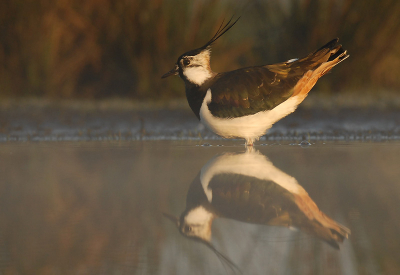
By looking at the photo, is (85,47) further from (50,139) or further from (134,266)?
(134,266)

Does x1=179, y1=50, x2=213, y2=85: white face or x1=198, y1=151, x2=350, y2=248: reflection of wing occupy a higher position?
x1=179, y1=50, x2=213, y2=85: white face

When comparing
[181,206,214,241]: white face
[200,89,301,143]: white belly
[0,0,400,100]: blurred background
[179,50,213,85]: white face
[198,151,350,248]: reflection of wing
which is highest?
[0,0,400,100]: blurred background

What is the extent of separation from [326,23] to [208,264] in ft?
17.4

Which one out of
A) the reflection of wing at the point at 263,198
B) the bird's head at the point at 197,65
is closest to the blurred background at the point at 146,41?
the bird's head at the point at 197,65

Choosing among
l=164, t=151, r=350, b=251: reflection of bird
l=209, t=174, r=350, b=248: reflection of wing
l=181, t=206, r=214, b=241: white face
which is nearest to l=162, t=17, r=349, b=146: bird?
l=164, t=151, r=350, b=251: reflection of bird

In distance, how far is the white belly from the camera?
4641 mm

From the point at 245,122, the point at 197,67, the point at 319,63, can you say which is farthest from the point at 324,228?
the point at 197,67

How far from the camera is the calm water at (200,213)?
1.85 m

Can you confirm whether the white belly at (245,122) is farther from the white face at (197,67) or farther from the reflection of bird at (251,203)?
the reflection of bird at (251,203)

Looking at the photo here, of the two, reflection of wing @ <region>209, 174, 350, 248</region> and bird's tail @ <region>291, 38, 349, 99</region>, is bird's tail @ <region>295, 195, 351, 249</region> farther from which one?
bird's tail @ <region>291, 38, 349, 99</region>

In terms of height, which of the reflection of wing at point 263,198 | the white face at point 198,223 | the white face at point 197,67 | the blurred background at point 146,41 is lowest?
the white face at point 198,223

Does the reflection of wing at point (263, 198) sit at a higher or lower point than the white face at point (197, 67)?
lower

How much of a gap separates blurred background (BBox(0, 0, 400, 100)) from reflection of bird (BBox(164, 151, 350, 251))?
3208mm

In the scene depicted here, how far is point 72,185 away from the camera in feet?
10.4
